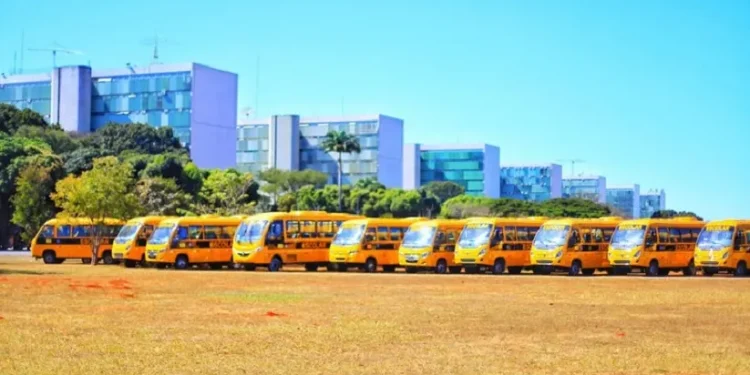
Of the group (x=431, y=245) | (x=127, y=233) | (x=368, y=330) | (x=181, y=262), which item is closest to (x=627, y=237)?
(x=431, y=245)

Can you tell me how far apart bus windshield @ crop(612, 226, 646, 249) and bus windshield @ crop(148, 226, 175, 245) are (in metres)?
19.8

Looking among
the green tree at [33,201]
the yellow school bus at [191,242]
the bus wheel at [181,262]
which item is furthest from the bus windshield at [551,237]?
the green tree at [33,201]

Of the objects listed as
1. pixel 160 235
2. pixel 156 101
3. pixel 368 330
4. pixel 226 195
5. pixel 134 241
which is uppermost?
pixel 156 101

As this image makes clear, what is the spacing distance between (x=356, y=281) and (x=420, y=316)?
598 inches

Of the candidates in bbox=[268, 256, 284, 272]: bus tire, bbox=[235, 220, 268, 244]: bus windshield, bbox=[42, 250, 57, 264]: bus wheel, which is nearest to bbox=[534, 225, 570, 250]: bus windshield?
bbox=[268, 256, 284, 272]: bus tire

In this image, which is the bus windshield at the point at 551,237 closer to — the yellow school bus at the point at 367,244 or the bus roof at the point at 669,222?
the bus roof at the point at 669,222

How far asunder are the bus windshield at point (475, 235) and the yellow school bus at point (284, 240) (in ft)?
21.9

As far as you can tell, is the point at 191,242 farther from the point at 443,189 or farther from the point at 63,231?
the point at 443,189

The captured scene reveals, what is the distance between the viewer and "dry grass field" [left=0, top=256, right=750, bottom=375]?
14.9 metres

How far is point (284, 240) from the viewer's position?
49125 mm

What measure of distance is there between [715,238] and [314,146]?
363 ft

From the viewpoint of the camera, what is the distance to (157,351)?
15898 mm

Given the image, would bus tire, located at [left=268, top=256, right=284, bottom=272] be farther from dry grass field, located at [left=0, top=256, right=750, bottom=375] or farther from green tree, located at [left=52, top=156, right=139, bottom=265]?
dry grass field, located at [left=0, top=256, right=750, bottom=375]

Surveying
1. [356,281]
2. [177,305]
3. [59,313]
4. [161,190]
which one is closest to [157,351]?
[59,313]
